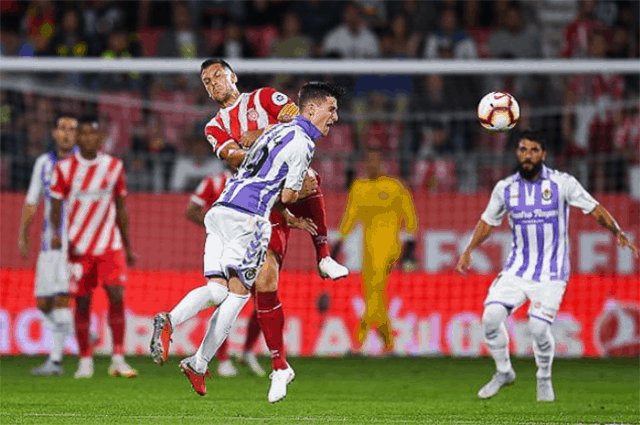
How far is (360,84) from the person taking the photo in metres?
18.9

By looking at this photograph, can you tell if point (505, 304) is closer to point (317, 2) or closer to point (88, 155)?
point (88, 155)

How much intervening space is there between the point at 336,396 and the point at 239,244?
2731mm

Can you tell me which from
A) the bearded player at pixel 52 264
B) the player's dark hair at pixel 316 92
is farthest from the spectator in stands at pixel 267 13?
the player's dark hair at pixel 316 92

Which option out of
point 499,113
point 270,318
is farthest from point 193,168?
point 270,318

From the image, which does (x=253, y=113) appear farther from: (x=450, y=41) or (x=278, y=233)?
(x=450, y=41)

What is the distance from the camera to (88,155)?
12812 mm

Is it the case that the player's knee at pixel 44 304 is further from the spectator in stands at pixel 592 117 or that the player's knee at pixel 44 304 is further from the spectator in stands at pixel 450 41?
the spectator in stands at pixel 450 41

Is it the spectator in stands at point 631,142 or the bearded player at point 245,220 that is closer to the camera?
the bearded player at point 245,220

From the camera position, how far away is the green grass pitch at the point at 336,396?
9.16 metres

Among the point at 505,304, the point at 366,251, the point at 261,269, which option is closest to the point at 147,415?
the point at 261,269

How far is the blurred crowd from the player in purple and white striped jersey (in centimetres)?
583

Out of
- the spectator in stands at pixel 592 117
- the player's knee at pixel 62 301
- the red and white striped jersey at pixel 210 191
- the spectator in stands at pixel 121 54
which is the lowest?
the player's knee at pixel 62 301

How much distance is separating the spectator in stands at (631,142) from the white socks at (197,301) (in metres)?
8.78

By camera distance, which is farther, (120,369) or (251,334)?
(251,334)
